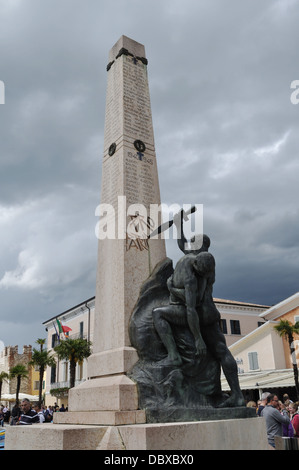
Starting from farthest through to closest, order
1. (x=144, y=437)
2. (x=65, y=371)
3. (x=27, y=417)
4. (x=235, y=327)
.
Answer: (x=65, y=371)
(x=235, y=327)
(x=27, y=417)
(x=144, y=437)

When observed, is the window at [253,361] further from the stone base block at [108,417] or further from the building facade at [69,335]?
the stone base block at [108,417]

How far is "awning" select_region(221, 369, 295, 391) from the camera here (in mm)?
24938

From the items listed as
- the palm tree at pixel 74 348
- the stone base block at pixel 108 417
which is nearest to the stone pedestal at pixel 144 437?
the stone base block at pixel 108 417

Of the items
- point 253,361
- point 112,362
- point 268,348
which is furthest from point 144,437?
point 253,361

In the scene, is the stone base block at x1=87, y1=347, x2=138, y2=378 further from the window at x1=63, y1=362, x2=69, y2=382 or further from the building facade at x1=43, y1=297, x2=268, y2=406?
the window at x1=63, y1=362, x2=69, y2=382

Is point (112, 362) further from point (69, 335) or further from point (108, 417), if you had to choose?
point (69, 335)

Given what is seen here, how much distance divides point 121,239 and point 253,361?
29821 millimetres

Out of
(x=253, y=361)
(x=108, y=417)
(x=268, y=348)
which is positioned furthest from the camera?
(x=253, y=361)

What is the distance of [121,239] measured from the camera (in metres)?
6.41

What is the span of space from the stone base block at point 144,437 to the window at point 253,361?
29.5 meters

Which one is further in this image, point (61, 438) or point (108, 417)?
point (108, 417)

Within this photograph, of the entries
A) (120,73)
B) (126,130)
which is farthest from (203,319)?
(120,73)

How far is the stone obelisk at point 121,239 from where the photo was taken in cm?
549

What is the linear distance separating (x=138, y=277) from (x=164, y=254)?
714 millimetres
